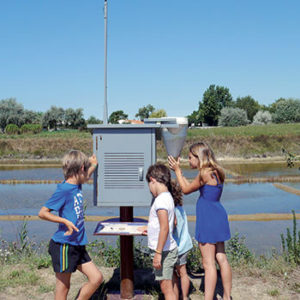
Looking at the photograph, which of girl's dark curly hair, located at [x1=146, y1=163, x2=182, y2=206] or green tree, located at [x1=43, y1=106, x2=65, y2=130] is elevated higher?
green tree, located at [x1=43, y1=106, x2=65, y2=130]

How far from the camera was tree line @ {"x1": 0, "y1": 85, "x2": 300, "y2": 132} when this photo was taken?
68875 mm

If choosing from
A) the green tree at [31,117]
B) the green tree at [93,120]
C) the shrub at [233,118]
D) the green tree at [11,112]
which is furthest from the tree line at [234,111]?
the green tree at [11,112]

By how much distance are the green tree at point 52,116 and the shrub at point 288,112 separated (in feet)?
147

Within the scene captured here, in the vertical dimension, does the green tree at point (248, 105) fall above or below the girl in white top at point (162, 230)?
above

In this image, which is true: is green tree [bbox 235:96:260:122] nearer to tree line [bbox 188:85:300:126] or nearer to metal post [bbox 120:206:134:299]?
tree line [bbox 188:85:300:126]

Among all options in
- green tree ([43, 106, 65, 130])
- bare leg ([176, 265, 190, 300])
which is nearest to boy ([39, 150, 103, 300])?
bare leg ([176, 265, 190, 300])

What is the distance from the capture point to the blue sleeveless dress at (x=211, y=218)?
3.92 m

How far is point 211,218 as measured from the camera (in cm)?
393

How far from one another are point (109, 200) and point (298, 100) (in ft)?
294

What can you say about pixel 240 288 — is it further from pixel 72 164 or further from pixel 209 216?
pixel 72 164

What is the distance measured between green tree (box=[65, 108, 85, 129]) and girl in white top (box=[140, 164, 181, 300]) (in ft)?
237

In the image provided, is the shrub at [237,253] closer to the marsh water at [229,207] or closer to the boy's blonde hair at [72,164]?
Result: the marsh water at [229,207]

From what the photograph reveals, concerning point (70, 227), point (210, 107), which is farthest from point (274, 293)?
point (210, 107)

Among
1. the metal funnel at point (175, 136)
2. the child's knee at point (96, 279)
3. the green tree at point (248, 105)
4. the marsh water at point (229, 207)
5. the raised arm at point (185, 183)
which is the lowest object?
the marsh water at point (229, 207)
